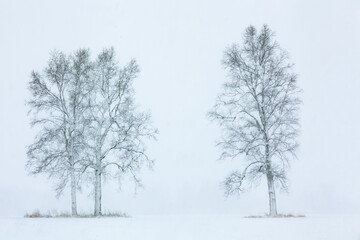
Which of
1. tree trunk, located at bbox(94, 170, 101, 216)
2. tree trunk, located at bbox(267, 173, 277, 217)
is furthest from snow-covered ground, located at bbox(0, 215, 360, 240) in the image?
tree trunk, located at bbox(94, 170, 101, 216)

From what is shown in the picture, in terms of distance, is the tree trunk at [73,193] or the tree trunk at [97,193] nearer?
the tree trunk at [97,193]

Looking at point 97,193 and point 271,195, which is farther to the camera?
point 97,193

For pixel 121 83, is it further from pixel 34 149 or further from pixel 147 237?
pixel 147 237

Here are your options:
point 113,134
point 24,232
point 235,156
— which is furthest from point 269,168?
point 24,232

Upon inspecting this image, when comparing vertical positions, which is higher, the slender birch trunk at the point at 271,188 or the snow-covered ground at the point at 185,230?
the slender birch trunk at the point at 271,188

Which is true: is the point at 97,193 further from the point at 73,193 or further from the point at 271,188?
the point at 271,188

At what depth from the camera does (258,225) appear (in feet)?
66.6

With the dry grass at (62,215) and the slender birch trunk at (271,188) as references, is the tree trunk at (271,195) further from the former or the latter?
the dry grass at (62,215)

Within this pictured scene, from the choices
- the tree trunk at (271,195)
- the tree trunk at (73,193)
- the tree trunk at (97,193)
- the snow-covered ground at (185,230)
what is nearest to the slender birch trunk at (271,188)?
the tree trunk at (271,195)

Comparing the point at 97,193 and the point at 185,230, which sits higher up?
Answer: the point at 97,193

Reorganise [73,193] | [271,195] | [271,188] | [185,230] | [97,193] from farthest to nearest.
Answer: [73,193], [97,193], [271,188], [271,195], [185,230]

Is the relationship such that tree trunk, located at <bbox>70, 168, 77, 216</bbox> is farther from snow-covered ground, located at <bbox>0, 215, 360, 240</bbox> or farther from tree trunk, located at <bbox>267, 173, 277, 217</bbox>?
tree trunk, located at <bbox>267, 173, 277, 217</bbox>

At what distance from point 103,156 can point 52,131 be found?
3.59 metres

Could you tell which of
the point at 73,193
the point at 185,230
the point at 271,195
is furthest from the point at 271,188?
the point at 73,193
